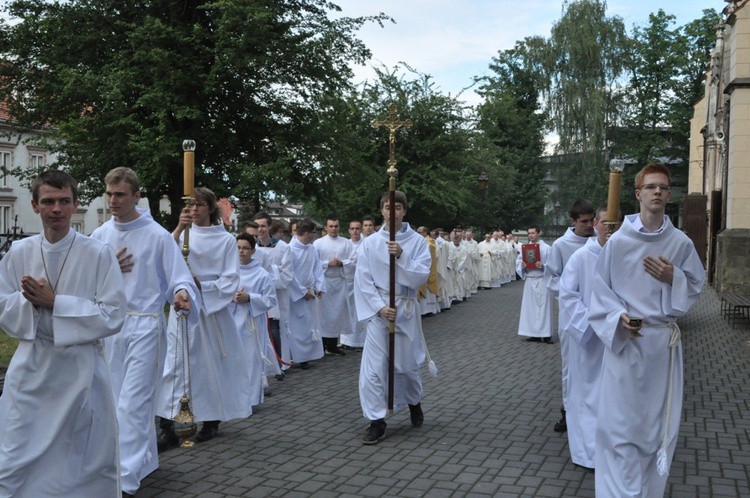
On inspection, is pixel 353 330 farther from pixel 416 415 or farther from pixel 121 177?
pixel 121 177

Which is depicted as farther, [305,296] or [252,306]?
[305,296]

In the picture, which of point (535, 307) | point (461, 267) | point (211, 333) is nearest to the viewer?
point (211, 333)

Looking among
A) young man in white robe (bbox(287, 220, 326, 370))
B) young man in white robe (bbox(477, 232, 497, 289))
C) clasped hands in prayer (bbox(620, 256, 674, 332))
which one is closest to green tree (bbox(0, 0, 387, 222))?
young man in white robe (bbox(477, 232, 497, 289))

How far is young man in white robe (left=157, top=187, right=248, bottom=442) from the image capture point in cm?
739

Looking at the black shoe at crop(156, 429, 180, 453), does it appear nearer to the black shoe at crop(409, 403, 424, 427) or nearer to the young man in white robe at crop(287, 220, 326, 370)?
the black shoe at crop(409, 403, 424, 427)

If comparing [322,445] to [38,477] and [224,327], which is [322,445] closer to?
[224,327]

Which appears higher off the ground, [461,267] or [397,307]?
[397,307]

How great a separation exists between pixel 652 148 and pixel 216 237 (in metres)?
43.2

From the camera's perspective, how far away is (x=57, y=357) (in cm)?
444

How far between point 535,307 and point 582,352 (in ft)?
27.2

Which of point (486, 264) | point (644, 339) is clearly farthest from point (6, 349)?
point (486, 264)

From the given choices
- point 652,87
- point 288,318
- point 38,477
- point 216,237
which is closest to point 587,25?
point 652,87

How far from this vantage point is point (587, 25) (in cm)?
4253

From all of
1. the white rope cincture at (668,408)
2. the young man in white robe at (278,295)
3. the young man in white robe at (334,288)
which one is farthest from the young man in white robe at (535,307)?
the white rope cincture at (668,408)
